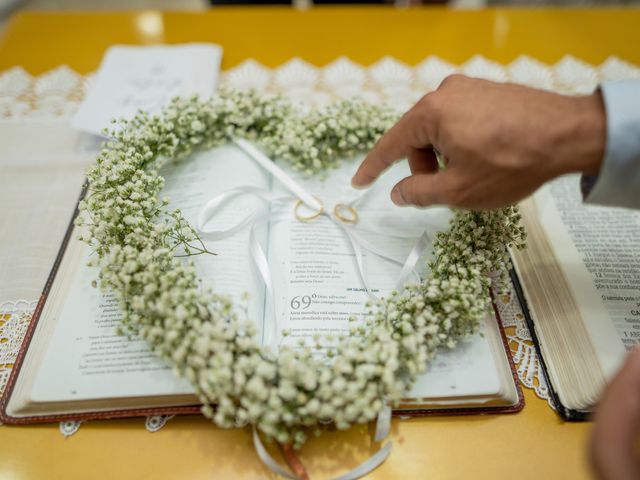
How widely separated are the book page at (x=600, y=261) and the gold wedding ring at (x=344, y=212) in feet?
1.94

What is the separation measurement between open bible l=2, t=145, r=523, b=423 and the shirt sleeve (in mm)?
434

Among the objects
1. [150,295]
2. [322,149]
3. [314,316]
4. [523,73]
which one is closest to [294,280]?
[314,316]

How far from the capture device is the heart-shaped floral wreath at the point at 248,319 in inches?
33.8

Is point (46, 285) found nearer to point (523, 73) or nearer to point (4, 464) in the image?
point (4, 464)

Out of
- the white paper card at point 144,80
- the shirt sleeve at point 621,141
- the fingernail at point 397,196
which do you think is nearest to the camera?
the shirt sleeve at point 621,141

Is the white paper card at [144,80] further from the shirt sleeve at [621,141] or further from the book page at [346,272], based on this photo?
the shirt sleeve at [621,141]

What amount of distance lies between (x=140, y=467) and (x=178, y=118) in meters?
0.99

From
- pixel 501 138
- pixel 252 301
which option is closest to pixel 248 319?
pixel 252 301

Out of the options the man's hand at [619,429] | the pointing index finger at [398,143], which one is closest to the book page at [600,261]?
the man's hand at [619,429]

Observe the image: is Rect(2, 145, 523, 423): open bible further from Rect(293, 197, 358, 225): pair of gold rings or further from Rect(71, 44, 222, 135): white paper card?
Rect(71, 44, 222, 135): white paper card

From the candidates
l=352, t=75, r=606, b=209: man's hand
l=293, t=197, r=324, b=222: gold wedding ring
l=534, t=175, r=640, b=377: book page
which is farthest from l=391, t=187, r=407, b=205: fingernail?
l=534, t=175, r=640, b=377: book page

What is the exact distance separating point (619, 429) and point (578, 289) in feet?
1.74

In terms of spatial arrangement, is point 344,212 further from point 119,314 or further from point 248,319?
point 119,314

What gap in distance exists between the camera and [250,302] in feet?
3.61
